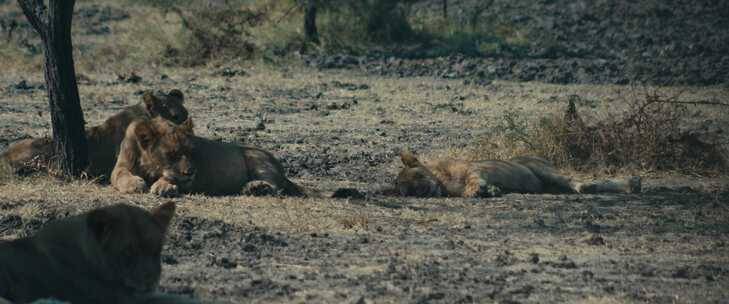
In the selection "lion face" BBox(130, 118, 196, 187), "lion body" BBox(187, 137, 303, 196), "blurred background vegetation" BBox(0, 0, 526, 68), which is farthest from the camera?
"blurred background vegetation" BBox(0, 0, 526, 68)

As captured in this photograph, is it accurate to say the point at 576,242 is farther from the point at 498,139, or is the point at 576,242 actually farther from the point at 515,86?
the point at 515,86

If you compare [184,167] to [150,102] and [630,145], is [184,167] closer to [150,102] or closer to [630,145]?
[150,102]

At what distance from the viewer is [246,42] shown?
2378 centimetres

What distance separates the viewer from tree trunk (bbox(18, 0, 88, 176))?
10734 mm

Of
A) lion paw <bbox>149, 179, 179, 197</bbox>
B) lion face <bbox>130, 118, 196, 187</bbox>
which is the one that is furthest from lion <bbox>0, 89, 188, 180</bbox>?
lion paw <bbox>149, 179, 179, 197</bbox>

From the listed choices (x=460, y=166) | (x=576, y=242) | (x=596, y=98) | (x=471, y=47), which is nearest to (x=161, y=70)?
(x=471, y=47)

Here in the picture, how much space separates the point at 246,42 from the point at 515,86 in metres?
5.86

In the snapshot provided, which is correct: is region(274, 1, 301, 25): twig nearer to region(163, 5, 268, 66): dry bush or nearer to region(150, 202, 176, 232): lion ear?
region(163, 5, 268, 66): dry bush

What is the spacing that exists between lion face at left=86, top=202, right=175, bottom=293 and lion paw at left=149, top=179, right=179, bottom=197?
4.14 m

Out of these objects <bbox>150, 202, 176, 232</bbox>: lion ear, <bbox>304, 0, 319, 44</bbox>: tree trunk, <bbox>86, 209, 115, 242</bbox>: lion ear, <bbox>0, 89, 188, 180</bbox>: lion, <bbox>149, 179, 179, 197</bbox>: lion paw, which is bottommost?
<bbox>149, 179, 179, 197</bbox>: lion paw

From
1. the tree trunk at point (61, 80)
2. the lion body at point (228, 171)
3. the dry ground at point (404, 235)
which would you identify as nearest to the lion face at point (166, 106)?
the tree trunk at point (61, 80)

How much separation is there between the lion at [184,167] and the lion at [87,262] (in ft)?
14.0

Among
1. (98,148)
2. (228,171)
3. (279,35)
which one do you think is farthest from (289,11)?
(228,171)

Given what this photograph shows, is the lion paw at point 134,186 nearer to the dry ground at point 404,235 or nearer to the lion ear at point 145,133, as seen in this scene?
the dry ground at point 404,235
